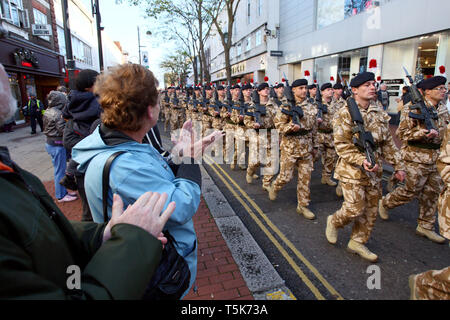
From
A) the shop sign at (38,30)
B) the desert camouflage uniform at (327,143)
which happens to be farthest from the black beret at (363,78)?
the shop sign at (38,30)

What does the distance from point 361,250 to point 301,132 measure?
2188mm

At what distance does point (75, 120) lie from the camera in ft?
11.6

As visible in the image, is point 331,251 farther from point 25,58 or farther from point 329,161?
point 25,58

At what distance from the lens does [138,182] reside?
52.6 inches

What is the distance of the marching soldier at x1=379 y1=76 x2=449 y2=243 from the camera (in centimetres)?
384

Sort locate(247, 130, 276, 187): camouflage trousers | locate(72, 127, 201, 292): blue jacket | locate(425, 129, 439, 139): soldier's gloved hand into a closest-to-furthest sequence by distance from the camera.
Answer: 1. locate(72, 127, 201, 292): blue jacket
2. locate(425, 129, 439, 139): soldier's gloved hand
3. locate(247, 130, 276, 187): camouflage trousers

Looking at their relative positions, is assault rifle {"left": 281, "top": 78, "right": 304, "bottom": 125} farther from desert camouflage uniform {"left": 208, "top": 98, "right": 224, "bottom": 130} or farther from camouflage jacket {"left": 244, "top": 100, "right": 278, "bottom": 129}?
desert camouflage uniform {"left": 208, "top": 98, "right": 224, "bottom": 130}

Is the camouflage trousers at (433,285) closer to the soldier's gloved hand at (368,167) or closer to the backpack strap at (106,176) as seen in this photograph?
the soldier's gloved hand at (368,167)

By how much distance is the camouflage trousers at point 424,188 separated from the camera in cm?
383

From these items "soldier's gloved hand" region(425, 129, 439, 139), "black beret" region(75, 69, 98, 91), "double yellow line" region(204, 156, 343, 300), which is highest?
"black beret" region(75, 69, 98, 91)

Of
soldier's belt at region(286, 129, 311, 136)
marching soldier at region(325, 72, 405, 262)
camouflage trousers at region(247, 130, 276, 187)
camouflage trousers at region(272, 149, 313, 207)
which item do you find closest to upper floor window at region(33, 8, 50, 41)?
camouflage trousers at region(247, 130, 276, 187)

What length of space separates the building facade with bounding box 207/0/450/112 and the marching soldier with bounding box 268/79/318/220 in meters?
1.51

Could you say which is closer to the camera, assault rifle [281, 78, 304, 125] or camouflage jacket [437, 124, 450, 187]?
camouflage jacket [437, 124, 450, 187]
